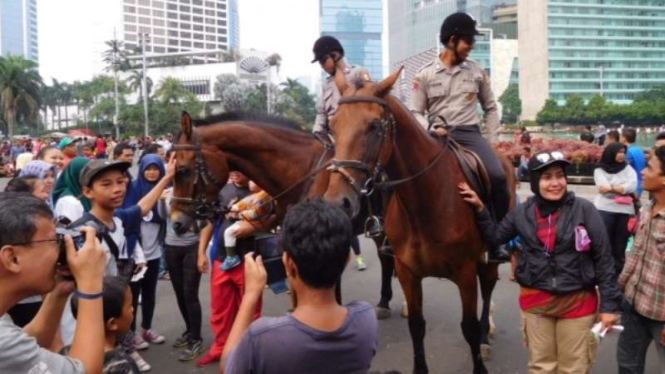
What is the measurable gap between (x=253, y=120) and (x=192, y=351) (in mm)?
2241

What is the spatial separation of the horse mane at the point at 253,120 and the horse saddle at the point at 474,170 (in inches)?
54.0

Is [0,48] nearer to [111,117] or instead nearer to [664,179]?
[111,117]

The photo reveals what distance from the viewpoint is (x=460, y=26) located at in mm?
5000

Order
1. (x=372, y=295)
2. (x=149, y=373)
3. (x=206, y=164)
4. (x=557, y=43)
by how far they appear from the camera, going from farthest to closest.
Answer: (x=557, y=43)
(x=372, y=295)
(x=149, y=373)
(x=206, y=164)

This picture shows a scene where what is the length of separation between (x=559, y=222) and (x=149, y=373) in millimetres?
3699

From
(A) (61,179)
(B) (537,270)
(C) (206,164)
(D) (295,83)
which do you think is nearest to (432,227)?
(B) (537,270)

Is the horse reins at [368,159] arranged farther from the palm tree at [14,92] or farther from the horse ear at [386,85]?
A: the palm tree at [14,92]

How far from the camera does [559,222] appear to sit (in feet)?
11.2

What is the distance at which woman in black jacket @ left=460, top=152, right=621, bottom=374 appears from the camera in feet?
11.0

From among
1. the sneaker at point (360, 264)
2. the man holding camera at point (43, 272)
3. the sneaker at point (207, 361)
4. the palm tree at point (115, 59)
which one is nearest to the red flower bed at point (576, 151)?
the sneaker at point (360, 264)

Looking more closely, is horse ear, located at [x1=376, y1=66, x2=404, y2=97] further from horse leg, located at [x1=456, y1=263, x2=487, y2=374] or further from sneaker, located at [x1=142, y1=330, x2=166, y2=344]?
sneaker, located at [x1=142, y1=330, x2=166, y2=344]

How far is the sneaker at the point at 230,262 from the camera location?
4.72 m

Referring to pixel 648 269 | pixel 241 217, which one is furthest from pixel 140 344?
pixel 648 269

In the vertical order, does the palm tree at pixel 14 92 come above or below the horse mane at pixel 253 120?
above
